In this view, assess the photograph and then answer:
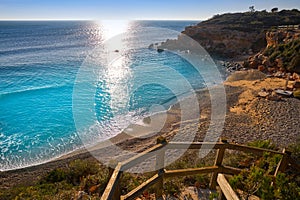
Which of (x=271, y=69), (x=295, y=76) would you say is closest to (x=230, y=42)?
(x=271, y=69)

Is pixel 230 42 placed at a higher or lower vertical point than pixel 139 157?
higher

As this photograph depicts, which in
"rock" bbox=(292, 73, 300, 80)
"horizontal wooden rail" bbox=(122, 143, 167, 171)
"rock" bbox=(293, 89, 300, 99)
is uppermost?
"horizontal wooden rail" bbox=(122, 143, 167, 171)

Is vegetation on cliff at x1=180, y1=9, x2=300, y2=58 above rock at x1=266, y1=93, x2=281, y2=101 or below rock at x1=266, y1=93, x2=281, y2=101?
above

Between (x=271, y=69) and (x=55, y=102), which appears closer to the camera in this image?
(x=55, y=102)

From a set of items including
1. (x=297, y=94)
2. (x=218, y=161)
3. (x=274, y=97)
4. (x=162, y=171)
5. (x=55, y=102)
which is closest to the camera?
(x=162, y=171)

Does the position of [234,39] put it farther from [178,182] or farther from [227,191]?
[227,191]

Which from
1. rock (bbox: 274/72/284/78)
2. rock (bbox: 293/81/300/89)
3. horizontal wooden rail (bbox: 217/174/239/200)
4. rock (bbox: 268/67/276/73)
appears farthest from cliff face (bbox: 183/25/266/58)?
horizontal wooden rail (bbox: 217/174/239/200)

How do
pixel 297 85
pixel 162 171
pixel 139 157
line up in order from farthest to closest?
pixel 297 85
pixel 162 171
pixel 139 157

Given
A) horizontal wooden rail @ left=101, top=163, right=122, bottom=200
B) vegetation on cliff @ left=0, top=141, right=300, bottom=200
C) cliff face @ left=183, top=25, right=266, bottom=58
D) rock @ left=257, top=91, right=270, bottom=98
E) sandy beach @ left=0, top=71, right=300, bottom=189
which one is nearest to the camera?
horizontal wooden rail @ left=101, top=163, right=122, bottom=200

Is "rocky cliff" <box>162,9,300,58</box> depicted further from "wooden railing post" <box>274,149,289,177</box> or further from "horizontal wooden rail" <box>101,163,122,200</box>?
"horizontal wooden rail" <box>101,163,122,200</box>
